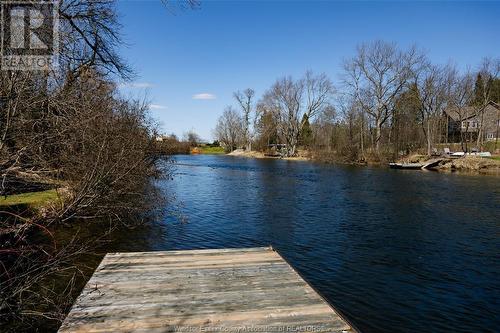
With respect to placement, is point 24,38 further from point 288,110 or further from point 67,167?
point 288,110

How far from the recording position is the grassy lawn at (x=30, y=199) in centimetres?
1296

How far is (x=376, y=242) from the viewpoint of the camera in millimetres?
13336

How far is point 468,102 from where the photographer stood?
58.4 meters

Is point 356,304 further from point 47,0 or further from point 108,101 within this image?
point 108,101

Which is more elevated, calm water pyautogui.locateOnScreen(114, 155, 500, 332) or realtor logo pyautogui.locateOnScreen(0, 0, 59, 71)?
realtor logo pyautogui.locateOnScreen(0, 0, 59, 71)

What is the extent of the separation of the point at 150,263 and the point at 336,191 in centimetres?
1941

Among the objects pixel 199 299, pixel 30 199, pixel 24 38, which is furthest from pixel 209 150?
pixel 199 299

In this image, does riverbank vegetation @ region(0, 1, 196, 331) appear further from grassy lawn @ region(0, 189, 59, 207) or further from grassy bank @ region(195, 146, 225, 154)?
grassy bank @ region(195, 146, 225, 154)

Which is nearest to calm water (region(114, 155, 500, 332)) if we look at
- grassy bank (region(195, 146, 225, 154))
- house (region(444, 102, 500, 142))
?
house (region(444, 102, 500, 142))

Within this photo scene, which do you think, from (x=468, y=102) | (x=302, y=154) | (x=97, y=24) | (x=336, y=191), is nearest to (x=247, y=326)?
(x=97, y=24)

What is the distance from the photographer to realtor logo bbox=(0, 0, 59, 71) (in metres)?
5.80

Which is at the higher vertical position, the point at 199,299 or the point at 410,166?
the point at 410,166

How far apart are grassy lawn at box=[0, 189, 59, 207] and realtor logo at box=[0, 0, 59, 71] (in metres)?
5.38

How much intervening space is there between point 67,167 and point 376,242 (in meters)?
10.2
